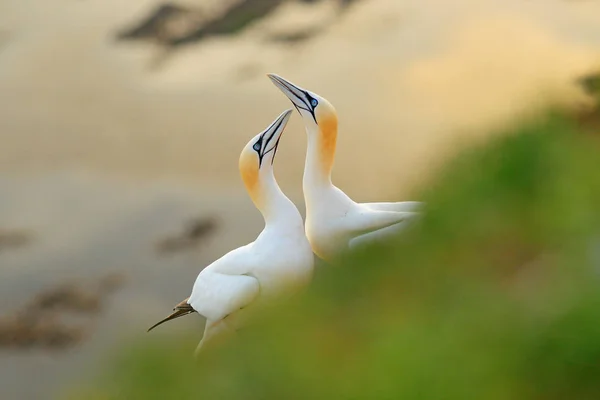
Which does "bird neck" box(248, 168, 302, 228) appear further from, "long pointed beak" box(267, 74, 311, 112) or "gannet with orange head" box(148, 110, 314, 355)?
"long pointed beak" box(267, 74, 311, 112)

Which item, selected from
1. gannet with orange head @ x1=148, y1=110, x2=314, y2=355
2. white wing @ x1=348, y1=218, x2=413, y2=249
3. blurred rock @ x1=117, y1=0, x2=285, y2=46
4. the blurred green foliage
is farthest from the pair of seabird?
blurred rock @ x1=117, y1=0, x2=285, y2=46

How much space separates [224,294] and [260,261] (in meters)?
0.10

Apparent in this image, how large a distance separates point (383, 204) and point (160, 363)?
133 cm

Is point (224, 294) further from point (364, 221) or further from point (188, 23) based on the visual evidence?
point (188, 23)

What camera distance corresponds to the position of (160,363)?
0.39 metres

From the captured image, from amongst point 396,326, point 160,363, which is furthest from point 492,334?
point 160,363

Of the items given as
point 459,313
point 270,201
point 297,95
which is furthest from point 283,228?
point 459,313

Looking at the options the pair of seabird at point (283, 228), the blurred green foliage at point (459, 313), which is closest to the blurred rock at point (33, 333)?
the pair of seabird at point (283, 228)

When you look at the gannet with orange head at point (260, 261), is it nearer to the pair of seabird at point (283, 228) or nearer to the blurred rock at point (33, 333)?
the pair of seabird at point (283, 228)

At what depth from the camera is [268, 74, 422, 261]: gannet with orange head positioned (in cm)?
160

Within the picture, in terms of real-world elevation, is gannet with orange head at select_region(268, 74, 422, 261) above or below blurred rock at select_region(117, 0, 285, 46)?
below

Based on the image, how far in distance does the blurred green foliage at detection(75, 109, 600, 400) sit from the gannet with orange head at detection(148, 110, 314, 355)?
949 millimetres

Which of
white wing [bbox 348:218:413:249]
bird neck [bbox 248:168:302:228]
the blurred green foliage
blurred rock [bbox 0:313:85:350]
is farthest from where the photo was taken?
blurred rock [bbox 0:313:85:350]

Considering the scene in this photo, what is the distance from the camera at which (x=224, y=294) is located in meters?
1.47
